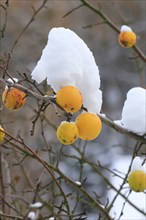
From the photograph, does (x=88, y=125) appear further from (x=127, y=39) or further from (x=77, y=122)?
(x=127, y=39)

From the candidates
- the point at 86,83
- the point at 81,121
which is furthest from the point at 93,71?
the point at 81,121

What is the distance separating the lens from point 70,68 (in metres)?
0.88

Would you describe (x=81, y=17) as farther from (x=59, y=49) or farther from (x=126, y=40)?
(x=59, y=49)

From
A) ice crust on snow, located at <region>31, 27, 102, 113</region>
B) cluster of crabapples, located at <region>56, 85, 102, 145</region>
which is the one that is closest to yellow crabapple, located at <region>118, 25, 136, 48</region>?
ice crust on snow, located at <region>31, 27, 102, 113</region>

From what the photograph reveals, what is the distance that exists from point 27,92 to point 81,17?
6518 mm

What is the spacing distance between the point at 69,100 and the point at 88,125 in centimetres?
7

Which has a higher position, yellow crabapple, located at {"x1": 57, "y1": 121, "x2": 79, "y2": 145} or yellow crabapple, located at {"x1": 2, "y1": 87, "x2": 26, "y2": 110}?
yellow crabapple, located at {"x1": 2, "y1": 87, "x2": 26, "y2": 110}

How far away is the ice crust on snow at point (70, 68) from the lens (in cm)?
86

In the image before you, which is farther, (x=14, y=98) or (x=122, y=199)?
(x=122, y=199)

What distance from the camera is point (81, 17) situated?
7.18 m

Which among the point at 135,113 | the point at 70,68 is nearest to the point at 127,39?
the point at 135,113

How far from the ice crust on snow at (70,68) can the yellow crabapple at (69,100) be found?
59mm

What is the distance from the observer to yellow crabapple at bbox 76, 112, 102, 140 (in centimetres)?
81

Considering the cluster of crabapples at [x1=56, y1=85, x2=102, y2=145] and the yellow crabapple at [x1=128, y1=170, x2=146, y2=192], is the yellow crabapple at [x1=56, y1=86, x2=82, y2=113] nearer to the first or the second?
the cluster of crabapples at [x1=56, y1=85, x2=102, y2=145]
